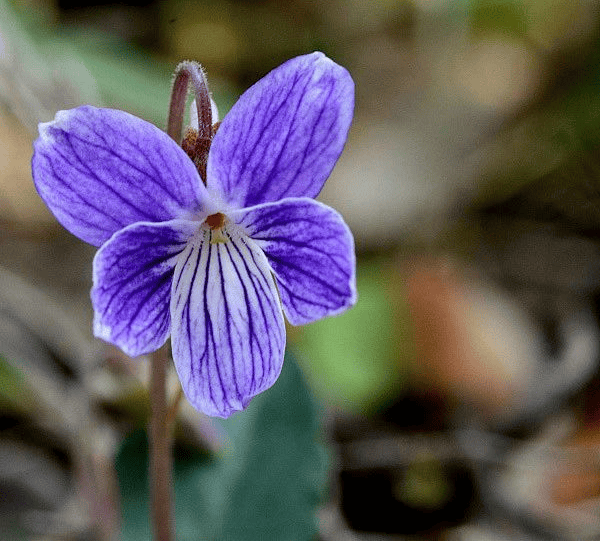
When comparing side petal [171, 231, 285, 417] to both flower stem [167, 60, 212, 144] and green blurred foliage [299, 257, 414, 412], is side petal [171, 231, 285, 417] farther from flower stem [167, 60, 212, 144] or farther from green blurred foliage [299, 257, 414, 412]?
green blurred foliage [299, 257, 414, 412]

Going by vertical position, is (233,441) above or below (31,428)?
below

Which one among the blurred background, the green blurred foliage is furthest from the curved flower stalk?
the green blurred foliage

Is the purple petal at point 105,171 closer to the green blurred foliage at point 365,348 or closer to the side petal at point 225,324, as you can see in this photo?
the side petal at point 225,324

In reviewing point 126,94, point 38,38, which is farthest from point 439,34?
point 38,38

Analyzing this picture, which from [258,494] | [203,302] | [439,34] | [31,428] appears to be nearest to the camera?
[203,302]

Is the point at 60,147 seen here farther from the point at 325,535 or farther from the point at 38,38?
A: the point at 38,38

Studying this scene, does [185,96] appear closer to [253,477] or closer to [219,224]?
[219,224]

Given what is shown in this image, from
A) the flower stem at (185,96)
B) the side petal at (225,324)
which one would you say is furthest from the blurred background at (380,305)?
the flower stem at (185,96)
